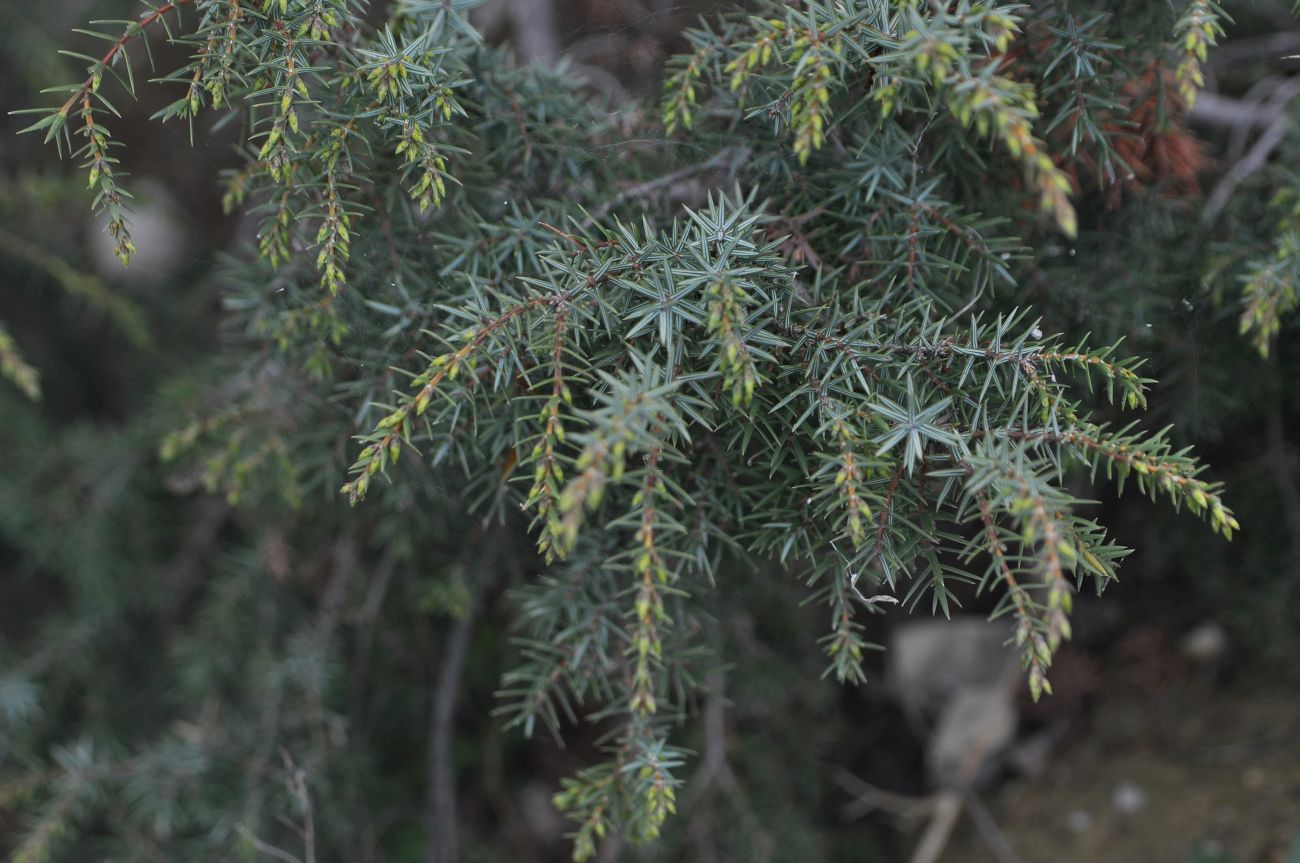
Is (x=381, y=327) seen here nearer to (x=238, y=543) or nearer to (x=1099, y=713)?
(x=238, y=543)

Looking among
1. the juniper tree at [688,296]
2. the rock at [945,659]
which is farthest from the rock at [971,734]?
the juniper tree at [688,296]

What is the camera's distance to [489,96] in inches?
51.4

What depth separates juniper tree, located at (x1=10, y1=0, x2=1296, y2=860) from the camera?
3.15ft

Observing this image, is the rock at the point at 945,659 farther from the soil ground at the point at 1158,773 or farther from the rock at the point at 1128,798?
the rock at the point at 1128,798

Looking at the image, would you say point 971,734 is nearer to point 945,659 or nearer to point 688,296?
point 945,659

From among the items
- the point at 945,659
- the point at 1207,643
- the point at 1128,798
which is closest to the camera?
the point at 1128,798

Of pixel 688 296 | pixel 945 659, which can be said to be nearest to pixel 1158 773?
pixel 945 659

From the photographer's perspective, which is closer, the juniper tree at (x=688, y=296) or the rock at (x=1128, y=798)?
the juniper tree at (x=688, y=296)

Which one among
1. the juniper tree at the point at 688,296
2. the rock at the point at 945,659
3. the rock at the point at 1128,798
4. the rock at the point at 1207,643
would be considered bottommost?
the rock at the point at 945,659

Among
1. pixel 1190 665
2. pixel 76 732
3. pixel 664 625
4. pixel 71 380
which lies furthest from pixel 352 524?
pixel 1190 665

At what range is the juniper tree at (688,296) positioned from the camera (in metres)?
0.96

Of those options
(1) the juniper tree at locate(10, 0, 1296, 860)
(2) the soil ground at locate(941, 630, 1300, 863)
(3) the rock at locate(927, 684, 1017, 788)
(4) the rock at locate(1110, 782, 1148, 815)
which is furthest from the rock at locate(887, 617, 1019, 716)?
(1) the juniper tree at locate(10, 0, 1296, 860)

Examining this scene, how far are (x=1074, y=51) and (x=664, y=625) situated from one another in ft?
3.17

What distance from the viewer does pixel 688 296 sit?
1050 millimetres
